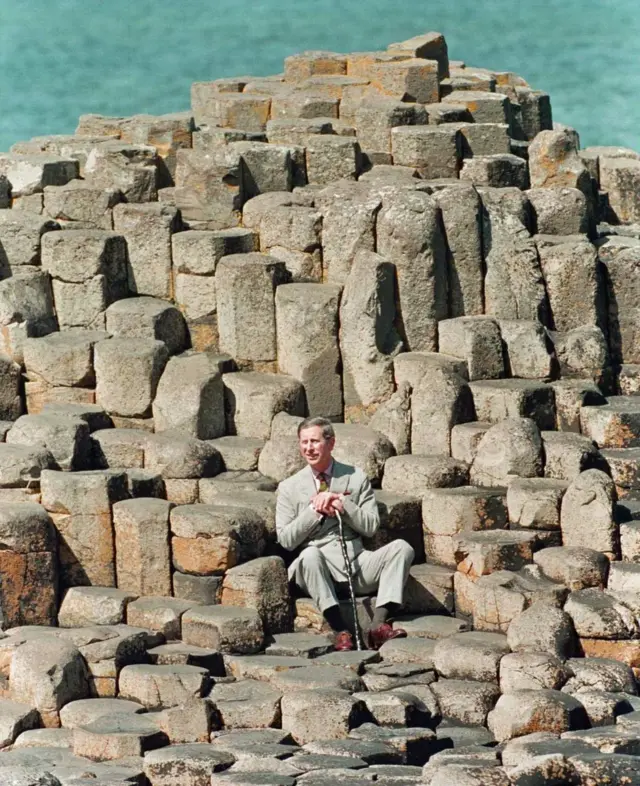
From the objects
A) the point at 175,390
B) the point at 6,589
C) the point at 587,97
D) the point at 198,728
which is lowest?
the point at 198,728

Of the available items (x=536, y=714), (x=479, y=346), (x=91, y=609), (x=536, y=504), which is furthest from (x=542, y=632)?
(x=479, y=346)

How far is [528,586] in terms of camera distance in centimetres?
1717

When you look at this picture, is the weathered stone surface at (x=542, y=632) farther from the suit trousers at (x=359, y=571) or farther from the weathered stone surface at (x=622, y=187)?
the weathered stone surface at (x=622, y=187)

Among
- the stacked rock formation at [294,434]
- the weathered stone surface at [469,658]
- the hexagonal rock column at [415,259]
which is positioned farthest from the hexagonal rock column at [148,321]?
the weathered stone surface at [469,658]

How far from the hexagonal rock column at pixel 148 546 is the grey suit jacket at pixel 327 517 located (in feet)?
3.37

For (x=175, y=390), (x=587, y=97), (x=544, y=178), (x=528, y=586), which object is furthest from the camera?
(x=587, y=97)

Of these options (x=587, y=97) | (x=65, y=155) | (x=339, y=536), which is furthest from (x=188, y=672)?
(x=587, y=97)

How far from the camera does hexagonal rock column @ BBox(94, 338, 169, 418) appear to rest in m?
19.8

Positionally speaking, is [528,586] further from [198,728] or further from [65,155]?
[65,155]

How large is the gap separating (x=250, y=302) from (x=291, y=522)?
11.0ft

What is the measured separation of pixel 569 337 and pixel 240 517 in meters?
4.24

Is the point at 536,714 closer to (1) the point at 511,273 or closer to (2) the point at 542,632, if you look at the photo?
(2) the point at 542,632

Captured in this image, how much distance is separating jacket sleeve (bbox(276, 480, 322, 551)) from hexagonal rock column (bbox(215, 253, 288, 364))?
9.34 ft

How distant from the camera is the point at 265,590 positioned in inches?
684
